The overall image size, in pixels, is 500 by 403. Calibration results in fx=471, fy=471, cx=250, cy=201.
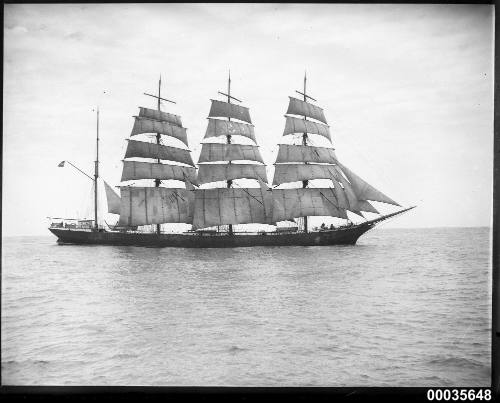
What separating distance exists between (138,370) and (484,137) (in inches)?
151

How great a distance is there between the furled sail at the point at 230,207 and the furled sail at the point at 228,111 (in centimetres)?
358

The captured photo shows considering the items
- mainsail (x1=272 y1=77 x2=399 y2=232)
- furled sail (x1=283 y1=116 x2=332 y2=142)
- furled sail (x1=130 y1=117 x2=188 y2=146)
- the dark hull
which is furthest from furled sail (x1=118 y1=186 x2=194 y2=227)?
furled sail (x1=283 y1=116 x2=332 y2=142)

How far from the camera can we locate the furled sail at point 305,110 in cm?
521

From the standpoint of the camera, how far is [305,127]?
6.68 metres

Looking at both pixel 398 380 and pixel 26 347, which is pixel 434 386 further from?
pixel 26 347

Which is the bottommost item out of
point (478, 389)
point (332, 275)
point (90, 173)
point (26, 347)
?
point (478, 389)

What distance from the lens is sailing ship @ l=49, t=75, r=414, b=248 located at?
7.59 metres

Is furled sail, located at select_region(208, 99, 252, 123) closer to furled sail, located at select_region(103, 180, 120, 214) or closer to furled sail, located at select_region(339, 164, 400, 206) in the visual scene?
furled sail, located at select_region(339, 164, 400, 206)

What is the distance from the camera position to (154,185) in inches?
428

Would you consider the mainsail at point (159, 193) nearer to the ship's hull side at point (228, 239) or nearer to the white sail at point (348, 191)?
the ship's hull side at point (228, 239)

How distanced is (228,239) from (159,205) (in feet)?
6.33

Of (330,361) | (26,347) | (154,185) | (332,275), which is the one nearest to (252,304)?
(330,361)

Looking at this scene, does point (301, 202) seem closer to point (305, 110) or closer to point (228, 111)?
point (305, 110)

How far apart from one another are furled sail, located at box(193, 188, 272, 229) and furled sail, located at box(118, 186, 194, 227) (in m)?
0.30
